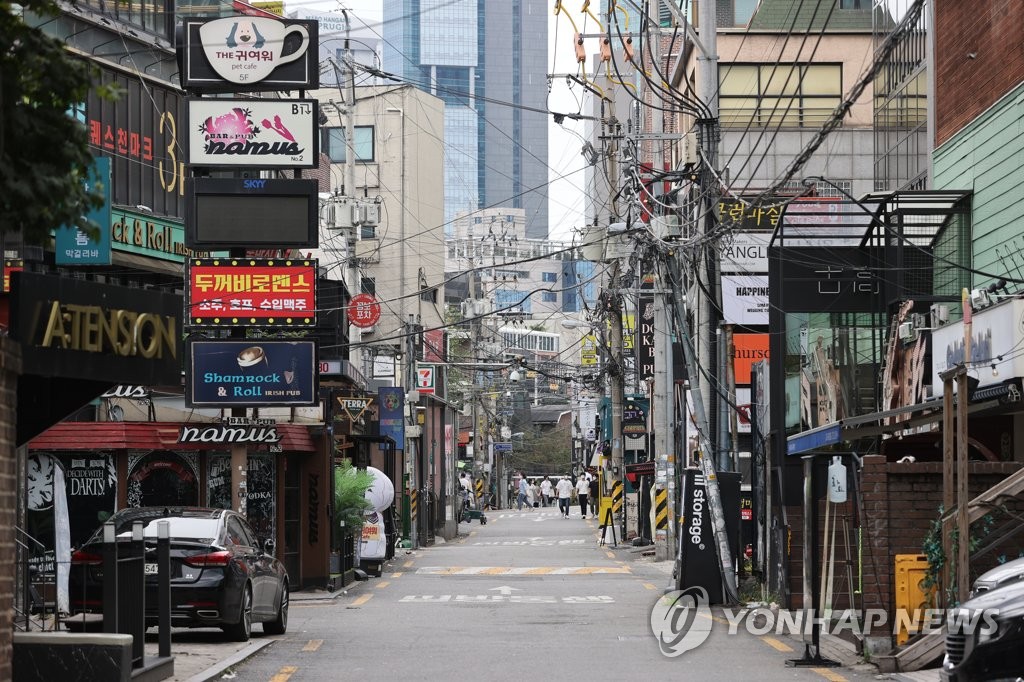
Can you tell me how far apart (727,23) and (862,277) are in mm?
24166

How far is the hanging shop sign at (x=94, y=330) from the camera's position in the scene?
10.6 metres

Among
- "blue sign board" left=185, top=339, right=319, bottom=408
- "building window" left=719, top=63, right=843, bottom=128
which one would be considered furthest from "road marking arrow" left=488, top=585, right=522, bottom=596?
"building window" left=719, top=63, right=843, bottom=128

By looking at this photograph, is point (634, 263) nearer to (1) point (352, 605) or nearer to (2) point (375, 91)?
(1) point (352, 605)

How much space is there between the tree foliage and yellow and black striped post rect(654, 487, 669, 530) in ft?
88.1

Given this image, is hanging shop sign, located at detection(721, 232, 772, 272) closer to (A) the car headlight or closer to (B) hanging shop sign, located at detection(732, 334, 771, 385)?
(B) hanging shop sign, located at detection(732, 334, 771, 385)

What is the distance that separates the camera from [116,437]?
2427 cm

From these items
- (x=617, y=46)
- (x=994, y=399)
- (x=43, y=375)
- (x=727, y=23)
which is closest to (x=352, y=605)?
(x=994, y=399)

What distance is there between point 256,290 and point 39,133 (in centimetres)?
1743

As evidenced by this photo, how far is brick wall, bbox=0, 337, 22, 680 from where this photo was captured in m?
10.2

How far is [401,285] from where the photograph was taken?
7012cm

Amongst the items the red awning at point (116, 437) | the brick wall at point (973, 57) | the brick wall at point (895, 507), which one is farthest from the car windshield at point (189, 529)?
the brick wall at point (973, 57)

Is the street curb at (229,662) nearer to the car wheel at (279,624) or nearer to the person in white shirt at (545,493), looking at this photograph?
the car wheel at (279,624)

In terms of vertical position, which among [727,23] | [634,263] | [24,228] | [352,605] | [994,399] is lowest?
[352,605]

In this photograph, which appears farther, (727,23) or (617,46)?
(617,46)
